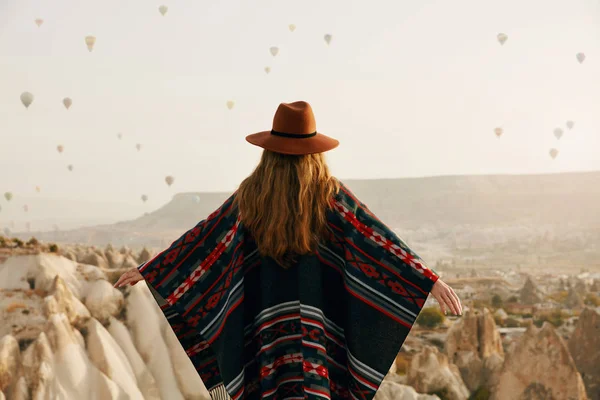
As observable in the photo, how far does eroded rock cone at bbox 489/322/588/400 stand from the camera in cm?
1341

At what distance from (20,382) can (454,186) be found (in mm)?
14499

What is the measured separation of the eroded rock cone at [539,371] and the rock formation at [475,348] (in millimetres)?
538

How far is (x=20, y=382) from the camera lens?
36.3 ft

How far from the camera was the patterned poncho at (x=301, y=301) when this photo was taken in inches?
105

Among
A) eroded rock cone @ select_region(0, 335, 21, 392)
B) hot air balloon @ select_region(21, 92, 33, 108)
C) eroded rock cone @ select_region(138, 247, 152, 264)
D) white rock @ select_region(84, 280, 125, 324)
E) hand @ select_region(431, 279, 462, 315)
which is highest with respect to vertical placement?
hand @ select_region(431, 279, 462, 315)

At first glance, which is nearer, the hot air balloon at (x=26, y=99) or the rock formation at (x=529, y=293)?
the hot air balloon at (x=26, y=99)

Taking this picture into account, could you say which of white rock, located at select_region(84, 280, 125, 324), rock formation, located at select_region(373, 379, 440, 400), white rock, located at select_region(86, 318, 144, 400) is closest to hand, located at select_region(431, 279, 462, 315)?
Result: rock formation, located at select_region(373, 379, 440, 400)

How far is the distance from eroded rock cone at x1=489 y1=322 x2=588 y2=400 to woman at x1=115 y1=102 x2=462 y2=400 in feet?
38.5

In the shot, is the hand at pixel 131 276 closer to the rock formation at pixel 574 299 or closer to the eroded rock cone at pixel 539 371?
the eroded rock cone at pixel 539 371

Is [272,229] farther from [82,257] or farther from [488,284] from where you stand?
[488,284]

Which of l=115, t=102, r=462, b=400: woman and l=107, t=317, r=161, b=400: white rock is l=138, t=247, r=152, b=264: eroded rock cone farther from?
l=115, t=102, r=462, b=400: woman

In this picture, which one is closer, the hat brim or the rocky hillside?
the hat brim

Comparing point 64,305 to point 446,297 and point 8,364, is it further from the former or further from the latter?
point 446,297

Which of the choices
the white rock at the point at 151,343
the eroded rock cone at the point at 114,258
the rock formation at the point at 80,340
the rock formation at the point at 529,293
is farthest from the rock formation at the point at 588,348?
the eroded rock cone at the point at 114,258
